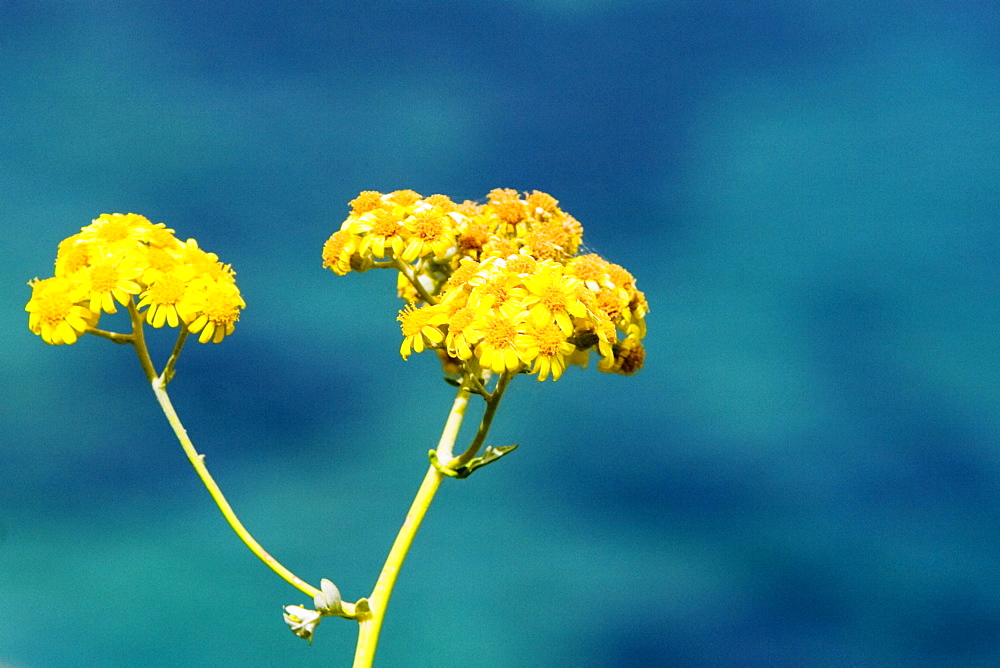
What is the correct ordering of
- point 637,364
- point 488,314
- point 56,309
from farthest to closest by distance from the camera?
point 637,364 → point 56,309 → point 488,314

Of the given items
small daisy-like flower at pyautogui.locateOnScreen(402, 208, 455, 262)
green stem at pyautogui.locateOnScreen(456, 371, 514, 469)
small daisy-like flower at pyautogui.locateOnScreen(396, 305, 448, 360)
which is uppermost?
small daisy-like flower at pyautogui.locateOnScreen(402, 208, 455, 262)

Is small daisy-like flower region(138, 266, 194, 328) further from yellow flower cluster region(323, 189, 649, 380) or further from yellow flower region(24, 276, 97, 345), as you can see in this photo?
yellow flower cluster region(323, 189, 649, 380)

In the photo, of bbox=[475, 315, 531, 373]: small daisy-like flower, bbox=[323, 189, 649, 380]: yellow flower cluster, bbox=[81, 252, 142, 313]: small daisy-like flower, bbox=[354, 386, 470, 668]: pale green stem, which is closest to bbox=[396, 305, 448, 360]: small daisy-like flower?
bbox=[323, 189, 649, 380]: yellow flower cluster

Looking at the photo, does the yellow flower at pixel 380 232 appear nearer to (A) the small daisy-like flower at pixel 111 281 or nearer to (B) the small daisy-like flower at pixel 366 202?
(B) the small daisy-like flower at pixel 366 202

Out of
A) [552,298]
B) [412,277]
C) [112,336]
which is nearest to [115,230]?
[112,336]

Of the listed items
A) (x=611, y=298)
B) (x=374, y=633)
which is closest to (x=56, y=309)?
(x=374, y=633)

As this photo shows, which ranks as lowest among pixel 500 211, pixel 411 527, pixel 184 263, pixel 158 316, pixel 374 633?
pixel 374 633

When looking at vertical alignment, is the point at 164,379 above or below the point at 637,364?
below

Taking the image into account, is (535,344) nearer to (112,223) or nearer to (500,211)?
(500,211)
